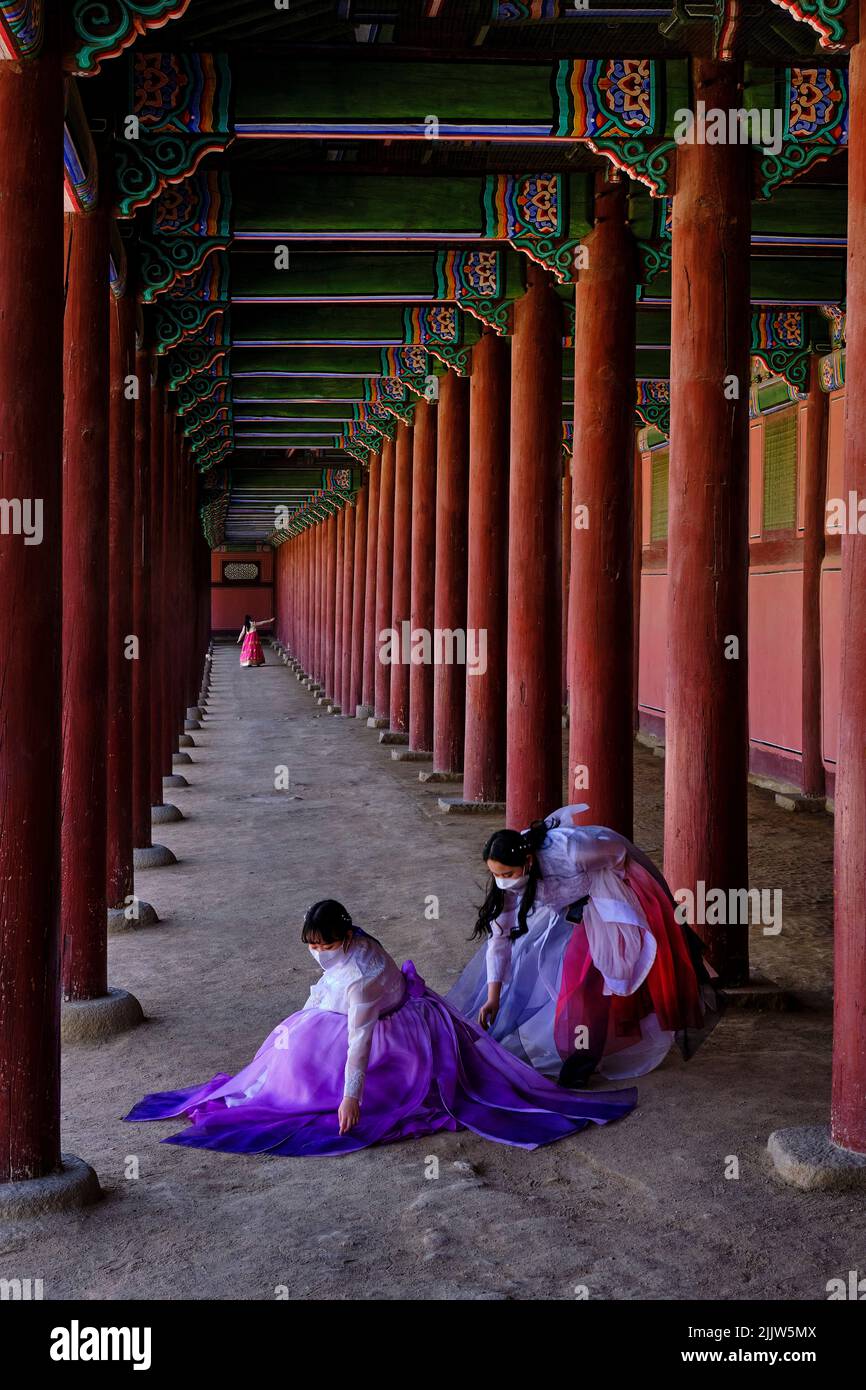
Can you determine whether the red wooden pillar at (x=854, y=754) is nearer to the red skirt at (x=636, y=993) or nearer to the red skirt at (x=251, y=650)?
the red skirt at (x=636, y=993)

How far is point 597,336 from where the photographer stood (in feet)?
28.9

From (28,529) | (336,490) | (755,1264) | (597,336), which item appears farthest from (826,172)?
(336,490)

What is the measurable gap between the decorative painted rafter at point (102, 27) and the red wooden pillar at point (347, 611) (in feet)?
69.3

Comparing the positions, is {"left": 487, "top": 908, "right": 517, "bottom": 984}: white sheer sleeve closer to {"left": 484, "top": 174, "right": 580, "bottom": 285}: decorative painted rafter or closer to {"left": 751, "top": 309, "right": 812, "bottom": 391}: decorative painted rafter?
{"left": 484, "top": 174, "right": 580, "bottom": 285}: decorative painted rafter

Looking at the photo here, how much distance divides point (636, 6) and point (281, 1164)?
18.3 feet

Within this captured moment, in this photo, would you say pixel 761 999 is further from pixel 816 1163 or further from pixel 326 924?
pixel 326 924

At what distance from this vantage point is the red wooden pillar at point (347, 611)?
26.8m

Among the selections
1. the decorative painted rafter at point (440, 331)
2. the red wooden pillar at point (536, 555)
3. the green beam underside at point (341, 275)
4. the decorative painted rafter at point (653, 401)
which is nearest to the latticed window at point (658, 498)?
the decorative painted rafter at point (653, 401)

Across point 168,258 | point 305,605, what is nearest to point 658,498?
point 168,258

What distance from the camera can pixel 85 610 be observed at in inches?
262

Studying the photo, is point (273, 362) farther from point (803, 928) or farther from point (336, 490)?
point (336, 490)

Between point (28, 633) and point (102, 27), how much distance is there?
2.20 meters

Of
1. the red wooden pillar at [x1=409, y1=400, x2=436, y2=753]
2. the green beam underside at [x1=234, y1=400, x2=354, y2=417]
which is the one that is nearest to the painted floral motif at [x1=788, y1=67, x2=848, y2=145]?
the red wooden pillar at [x1=409, y1=400, x2=436, y2=753]
